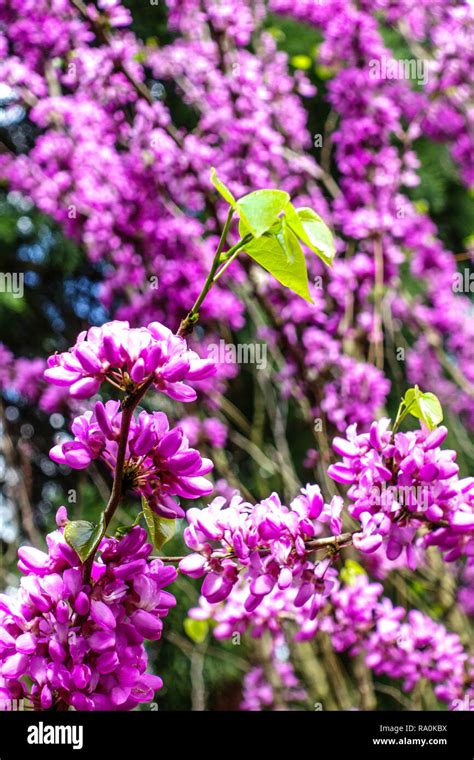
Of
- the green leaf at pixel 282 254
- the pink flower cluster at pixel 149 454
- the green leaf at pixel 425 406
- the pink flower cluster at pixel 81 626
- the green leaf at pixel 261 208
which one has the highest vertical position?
the green leaf at pixel 261 208

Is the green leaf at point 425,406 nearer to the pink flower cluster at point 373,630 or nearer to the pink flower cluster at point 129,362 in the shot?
the pink flower cluster at point 129,362

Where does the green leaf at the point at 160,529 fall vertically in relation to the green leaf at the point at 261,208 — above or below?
below

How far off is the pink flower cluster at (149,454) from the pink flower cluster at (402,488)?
15 cm

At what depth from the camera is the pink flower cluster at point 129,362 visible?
51 cm

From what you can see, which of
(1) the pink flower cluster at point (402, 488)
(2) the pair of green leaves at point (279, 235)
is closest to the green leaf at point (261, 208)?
(2) the pair of green leaves at point (279, 235)

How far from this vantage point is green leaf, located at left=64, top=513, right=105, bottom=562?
1.67ft

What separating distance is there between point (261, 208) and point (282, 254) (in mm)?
43

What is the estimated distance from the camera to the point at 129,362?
520 mm

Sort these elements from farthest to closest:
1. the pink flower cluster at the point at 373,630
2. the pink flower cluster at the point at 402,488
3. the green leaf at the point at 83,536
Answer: the pink flower cluster at the point at 373,630, the pink flower cluster at the point at 402,488, the green leaf at the point at 83,536

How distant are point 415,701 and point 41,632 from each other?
1.54 meters

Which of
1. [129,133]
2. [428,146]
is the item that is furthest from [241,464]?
[428,146]

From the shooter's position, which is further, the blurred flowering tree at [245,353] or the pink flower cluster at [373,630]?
the pink flower cluster at [373,630]

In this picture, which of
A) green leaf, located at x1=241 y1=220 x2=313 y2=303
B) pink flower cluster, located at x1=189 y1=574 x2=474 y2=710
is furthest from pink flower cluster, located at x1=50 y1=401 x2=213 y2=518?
pink flower cluster, located at x1=189 y1=574 x2=474 y2=710

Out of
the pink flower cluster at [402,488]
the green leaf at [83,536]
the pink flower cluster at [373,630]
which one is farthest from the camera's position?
the pink flower cluster at [373,630]
